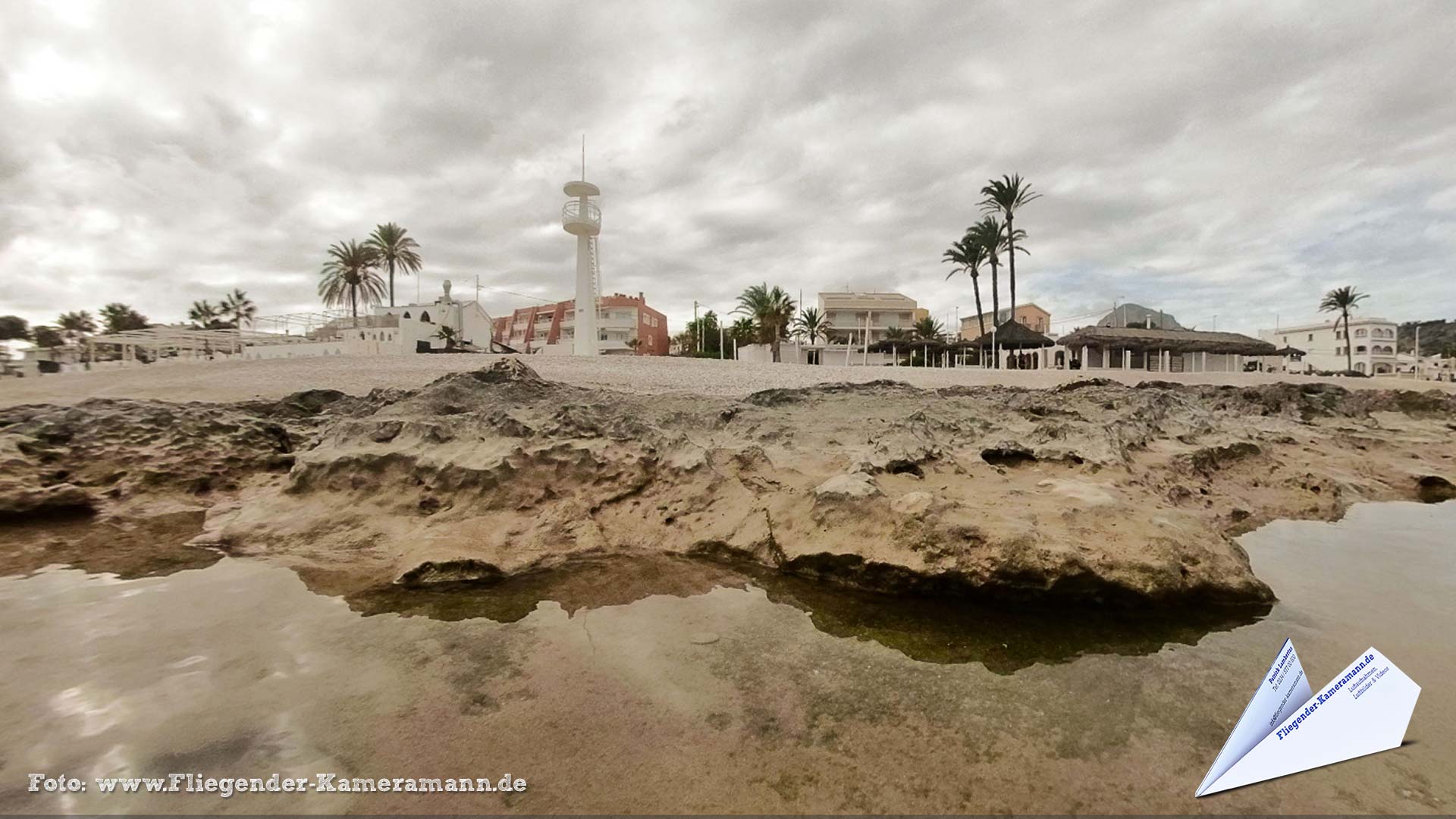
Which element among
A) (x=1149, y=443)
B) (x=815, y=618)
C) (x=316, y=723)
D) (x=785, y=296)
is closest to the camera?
(x=316, y=723)

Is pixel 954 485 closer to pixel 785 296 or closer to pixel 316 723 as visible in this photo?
pixel 316 723

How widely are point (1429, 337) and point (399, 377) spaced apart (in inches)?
6566

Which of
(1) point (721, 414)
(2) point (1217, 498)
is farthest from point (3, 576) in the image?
(2) point (1217, 498)

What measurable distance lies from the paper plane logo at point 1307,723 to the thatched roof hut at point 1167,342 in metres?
40.2

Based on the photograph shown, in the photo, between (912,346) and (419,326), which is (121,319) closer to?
(419,326)

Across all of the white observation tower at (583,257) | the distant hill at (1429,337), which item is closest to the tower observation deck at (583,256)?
the white observation tower at (583,257)

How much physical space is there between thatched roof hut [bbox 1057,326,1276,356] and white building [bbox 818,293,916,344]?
2813 cm

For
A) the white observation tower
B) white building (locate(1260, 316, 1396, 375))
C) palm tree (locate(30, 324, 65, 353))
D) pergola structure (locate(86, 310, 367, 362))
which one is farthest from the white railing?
white building (locate(1260, 316, 1396, 375))

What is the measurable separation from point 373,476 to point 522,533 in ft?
6.13

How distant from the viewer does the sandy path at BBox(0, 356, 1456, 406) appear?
47.8 ft

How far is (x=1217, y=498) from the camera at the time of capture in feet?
20.4

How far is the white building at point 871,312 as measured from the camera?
6962cm

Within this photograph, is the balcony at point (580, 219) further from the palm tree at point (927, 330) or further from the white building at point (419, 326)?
the palm tree at point (927, 330)

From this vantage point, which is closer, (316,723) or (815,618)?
(316,723)
